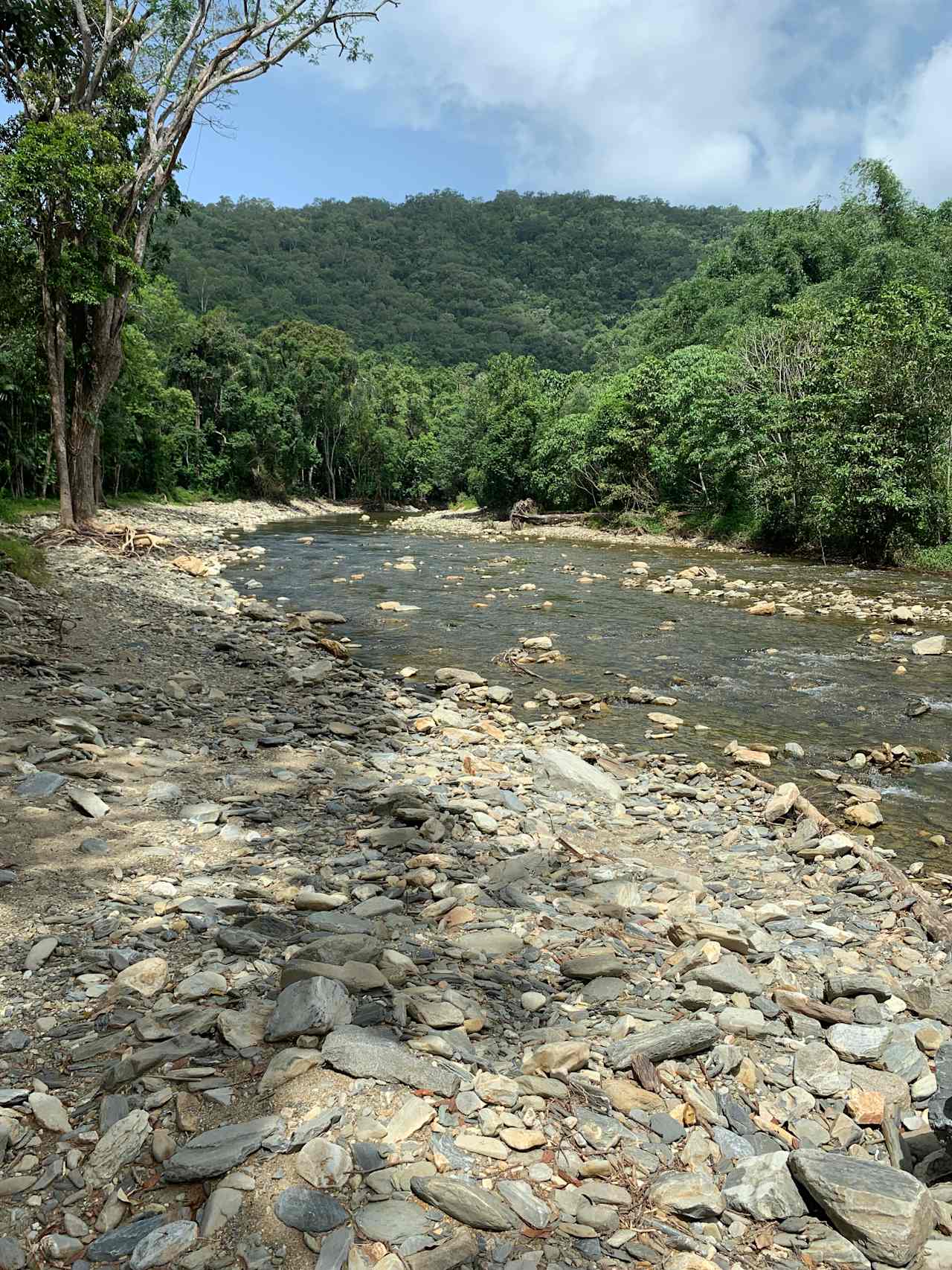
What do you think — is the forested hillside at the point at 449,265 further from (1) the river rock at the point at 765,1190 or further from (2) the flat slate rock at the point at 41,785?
(1) the river rock at the point at 765,1190

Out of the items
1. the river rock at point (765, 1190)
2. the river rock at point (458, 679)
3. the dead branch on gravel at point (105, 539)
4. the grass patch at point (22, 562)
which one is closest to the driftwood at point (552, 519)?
the dead branch on gravel at point (105, 539)

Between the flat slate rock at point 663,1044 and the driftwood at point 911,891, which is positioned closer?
the flat slate rock at point 663,1044

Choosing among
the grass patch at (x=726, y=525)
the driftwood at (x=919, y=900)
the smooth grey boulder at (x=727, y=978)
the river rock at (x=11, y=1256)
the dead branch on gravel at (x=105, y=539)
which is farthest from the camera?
the grass patch at (x=726, y=525)

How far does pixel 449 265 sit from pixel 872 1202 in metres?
177

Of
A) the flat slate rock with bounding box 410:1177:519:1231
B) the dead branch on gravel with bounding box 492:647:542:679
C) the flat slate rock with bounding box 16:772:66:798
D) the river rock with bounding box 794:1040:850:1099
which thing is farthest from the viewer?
the dead branch on gravel with bounding box 492:647:542:679

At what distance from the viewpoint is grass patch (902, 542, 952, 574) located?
24.1 metres

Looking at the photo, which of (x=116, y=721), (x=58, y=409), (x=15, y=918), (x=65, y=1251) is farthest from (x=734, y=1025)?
(x=58, y=409)

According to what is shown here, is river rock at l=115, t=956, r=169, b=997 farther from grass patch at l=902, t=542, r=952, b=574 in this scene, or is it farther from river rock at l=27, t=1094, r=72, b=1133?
grass patch at l=902, t=542, r=952, b=574

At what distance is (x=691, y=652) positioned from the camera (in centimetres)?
A: 1417

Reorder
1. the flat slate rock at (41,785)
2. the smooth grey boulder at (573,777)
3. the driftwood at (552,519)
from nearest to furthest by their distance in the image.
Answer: the flat slate rock at (41,785) < the smooth grey boulder at (573,777) < the driftwood at (552,519)

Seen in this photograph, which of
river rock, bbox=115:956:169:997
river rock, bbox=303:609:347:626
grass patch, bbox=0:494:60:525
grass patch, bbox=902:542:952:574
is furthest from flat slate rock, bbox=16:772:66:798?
grass patch, bbox=902:542:952:574

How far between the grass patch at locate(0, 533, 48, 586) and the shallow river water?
5.04m

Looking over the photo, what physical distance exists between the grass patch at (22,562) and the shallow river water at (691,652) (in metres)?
5.04

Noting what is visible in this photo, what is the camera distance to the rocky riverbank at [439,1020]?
248cm
